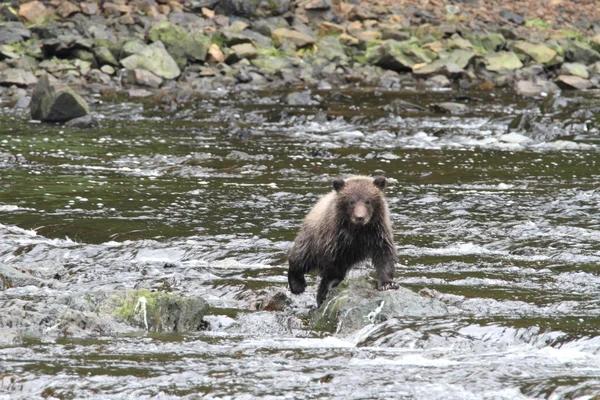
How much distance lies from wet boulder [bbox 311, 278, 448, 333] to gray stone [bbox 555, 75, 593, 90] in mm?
23547

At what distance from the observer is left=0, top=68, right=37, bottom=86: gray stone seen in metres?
29.2

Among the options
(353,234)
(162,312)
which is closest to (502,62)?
(353,234)

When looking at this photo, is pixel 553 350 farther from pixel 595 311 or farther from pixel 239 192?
pixel 239 192

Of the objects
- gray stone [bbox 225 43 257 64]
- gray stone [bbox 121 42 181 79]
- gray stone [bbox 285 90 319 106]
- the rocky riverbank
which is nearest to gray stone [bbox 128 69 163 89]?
the rocky riverbank

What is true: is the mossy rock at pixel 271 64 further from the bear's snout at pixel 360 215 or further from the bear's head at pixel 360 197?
the bear's snout at pixel 360 215

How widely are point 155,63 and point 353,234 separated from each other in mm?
23815

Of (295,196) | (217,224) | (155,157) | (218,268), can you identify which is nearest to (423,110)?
(155,157)

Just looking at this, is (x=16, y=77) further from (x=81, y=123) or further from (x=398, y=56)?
(x=398, y=56)

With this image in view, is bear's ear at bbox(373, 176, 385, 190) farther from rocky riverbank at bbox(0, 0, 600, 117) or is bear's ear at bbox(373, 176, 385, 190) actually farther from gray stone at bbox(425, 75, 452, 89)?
gray stone at bbox(425, 75, 452, 89)

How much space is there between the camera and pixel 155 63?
1254 inches

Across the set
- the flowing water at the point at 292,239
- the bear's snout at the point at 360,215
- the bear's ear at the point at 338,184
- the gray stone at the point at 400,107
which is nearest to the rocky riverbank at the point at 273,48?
the gray stone at the point at 400,107

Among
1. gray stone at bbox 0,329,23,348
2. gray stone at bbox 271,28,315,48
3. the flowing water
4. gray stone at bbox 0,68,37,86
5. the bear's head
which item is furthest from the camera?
gray stone at bbox 271,28,315,48

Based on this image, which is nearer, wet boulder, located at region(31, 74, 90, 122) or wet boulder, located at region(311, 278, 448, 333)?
wet boulder, located at region(311, 278, 448, 333)

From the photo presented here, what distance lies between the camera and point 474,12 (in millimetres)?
43562
